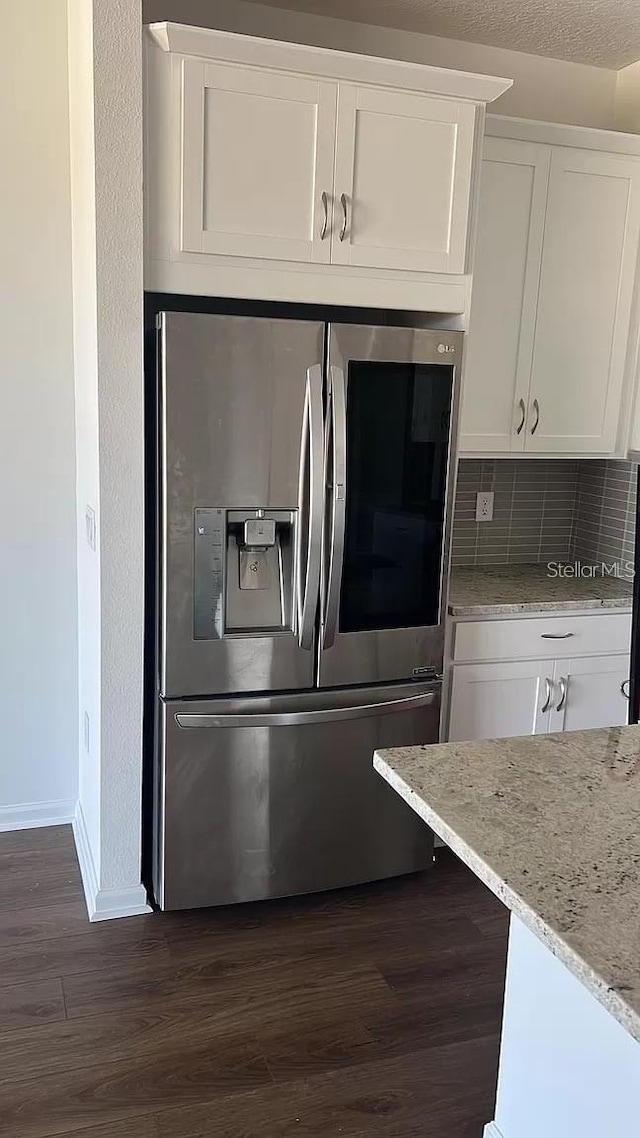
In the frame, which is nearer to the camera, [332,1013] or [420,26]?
[332,1013]

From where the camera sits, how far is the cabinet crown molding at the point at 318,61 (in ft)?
7.50

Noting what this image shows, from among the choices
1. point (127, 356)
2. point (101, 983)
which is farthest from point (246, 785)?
point (127, 356)

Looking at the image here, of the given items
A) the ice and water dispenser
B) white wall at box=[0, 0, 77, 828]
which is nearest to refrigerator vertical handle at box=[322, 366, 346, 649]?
the ice and water dispenser

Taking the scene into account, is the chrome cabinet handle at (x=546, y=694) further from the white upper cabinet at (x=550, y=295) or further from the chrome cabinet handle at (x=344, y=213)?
the chrome cabinet handle at (x=344, y=213)

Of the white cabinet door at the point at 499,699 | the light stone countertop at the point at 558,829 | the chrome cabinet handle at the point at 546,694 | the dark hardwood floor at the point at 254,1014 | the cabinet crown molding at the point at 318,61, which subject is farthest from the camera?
the chrome cabinet handle at the point at 546,694

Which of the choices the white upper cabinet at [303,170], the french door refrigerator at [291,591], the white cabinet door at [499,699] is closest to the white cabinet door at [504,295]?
the white upper cabinet at [303,170]

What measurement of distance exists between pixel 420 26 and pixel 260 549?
194cm

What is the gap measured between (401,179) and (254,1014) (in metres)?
2.26

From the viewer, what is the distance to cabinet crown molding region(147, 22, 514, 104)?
2.29 m

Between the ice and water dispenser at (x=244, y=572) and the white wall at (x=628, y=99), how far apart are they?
2121mm

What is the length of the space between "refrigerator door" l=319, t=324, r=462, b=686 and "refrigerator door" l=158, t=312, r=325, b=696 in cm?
7

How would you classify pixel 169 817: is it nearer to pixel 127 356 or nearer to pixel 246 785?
pixel 246 785

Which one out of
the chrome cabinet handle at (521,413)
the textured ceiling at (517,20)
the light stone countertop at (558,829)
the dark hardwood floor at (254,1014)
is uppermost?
the textured ceiling at (517,20)

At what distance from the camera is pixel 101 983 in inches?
94.9
